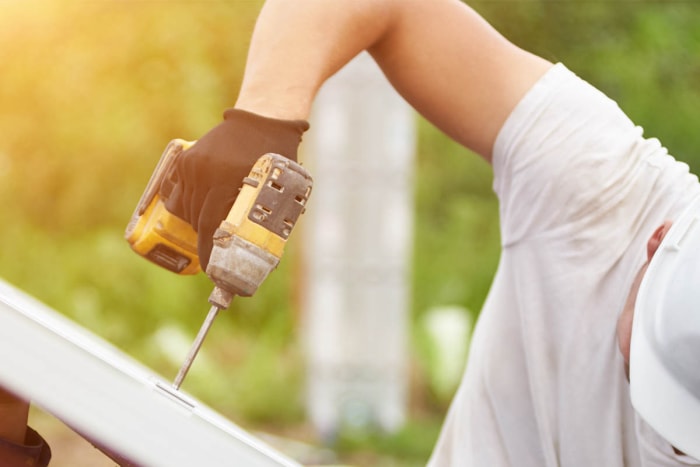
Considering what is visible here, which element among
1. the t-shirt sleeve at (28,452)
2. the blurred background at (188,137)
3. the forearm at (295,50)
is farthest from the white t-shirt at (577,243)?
the blurred background at (188,137)

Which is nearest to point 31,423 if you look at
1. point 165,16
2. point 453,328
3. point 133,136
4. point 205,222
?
point 205,222

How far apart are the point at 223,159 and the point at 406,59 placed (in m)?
0.36

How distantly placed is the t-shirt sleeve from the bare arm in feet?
1.55

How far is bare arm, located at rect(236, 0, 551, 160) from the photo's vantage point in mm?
1345

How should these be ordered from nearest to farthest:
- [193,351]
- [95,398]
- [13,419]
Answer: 1. [95,398]
2. [13,419]
3. [193,351]

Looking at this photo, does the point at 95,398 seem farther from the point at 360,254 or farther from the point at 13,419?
the point at 360,254

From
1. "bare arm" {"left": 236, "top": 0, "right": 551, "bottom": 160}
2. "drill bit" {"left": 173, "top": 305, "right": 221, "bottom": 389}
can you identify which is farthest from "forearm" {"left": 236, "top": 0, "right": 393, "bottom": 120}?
"drill bit" {"left": 173, "top": 305, "right": 221, "bottom": 389}

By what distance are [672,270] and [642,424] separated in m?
0.26

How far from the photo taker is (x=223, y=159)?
1.26m

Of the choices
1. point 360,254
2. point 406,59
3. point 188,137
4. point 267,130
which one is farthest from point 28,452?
point 188,137

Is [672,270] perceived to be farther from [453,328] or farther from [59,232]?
[59,232]

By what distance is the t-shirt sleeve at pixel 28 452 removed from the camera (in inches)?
42.6

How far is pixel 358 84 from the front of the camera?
4727 millimetres

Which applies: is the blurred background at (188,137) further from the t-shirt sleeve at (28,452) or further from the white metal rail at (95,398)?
the white metal rail at (95,398)
